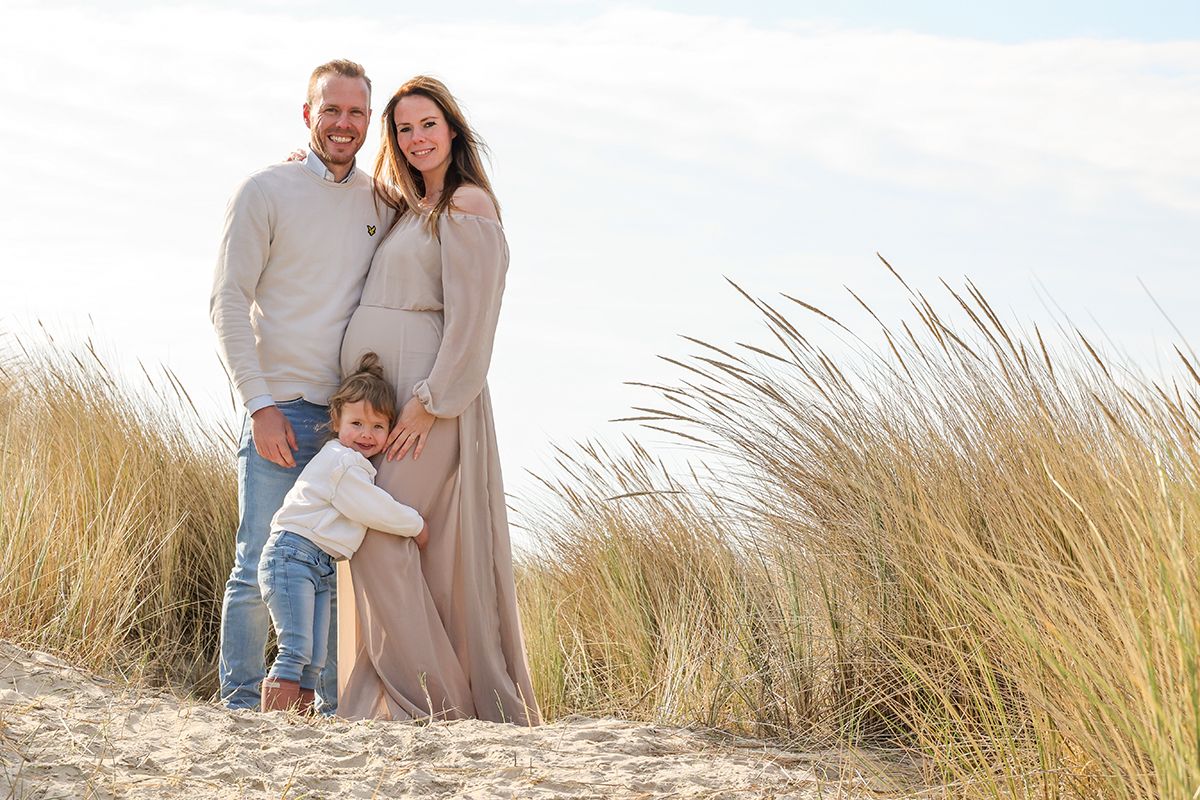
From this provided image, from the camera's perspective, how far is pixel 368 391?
3887 millimetres

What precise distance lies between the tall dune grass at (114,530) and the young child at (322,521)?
80 centimetres

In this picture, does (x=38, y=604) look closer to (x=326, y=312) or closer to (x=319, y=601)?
(x=319, y=601)

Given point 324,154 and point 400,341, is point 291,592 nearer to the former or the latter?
point 400,341

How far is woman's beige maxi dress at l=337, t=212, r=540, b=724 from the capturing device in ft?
12.8

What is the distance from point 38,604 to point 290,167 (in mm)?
1929

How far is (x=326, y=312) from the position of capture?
4180 millimetres

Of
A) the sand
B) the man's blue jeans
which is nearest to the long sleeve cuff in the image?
the man's blue jeans

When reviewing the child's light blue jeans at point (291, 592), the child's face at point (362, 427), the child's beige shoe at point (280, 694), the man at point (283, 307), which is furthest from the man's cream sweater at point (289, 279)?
the child's beige shoe at point (280, 694)

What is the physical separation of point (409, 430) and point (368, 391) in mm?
190

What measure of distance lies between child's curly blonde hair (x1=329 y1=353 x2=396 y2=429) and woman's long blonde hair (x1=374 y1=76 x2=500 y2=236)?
0.59 meters

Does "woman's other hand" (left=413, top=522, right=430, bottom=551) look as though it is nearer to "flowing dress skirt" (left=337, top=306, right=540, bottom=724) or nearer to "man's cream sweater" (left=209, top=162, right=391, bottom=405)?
"flowing dress skirt" (left=337, top=306, right=540, bottom=724)

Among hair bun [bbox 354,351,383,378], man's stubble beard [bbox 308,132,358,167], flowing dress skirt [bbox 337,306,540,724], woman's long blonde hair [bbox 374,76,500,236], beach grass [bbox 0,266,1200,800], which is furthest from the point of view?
man's stubble beard [bbox 308,132,358,167]

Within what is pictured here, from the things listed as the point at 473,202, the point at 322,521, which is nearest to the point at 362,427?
the point at 322,521

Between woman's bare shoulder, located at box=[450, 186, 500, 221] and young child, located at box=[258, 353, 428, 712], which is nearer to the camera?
young child, located at box=[258, 353, 428, 712]
